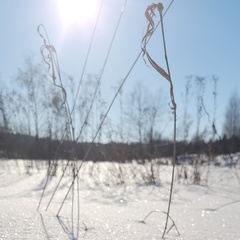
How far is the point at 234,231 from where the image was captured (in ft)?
3.19

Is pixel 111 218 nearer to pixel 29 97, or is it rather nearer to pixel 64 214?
pixel 64 214

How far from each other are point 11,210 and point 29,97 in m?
9.73

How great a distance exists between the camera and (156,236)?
0.87m

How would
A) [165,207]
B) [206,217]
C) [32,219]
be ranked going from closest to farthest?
[32,219] < [206,217] < [165,207]

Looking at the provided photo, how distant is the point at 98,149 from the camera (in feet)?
18.6

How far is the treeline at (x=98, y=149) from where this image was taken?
13.2ft

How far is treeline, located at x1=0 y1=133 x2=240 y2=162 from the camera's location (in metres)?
4.03

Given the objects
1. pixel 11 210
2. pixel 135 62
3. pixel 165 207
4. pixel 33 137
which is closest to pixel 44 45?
pixel 135 62

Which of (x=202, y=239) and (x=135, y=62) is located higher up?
(x=135, y=62)

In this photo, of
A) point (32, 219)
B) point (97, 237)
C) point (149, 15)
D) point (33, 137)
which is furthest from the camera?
point (33, 137)

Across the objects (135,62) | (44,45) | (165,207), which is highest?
(44,45)

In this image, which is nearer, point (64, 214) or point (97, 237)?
point (97, 237)

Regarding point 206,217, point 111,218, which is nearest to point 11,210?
point 111,218

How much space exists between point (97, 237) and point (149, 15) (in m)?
0.52
